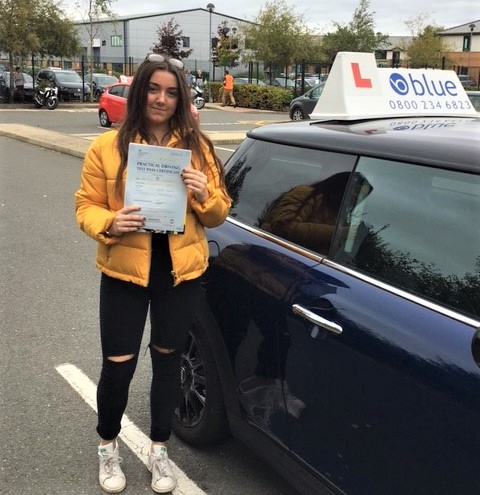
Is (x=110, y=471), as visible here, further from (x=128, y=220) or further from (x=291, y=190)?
(x=291, y=190)

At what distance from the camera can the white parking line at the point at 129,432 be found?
8.65 ft

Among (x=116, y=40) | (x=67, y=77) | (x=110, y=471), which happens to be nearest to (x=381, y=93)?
(x=110, y=471)

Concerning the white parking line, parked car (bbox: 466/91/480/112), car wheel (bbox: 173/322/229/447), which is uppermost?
parked car (bbox: 466/91/480/112)

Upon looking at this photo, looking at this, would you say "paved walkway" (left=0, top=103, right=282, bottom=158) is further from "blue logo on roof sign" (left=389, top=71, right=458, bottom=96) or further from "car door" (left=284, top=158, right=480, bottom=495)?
"car door" (left=284, top=158, right=480, bottom=495)

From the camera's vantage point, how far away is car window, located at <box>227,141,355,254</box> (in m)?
2.23

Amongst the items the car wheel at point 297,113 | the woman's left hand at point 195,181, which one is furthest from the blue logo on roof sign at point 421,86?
the car wheel at point 297,113

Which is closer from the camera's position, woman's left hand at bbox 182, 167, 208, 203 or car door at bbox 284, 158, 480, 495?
car door at bbox 284, 158, 480, 495

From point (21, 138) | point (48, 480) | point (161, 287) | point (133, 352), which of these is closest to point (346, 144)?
point (161, 287)

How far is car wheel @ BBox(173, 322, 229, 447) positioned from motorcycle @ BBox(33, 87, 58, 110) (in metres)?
25.0

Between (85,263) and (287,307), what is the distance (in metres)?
3.95

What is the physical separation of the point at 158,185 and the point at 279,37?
35.4 m

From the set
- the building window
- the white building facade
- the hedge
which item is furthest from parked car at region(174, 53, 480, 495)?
the building window

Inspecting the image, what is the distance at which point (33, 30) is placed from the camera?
27766 mm

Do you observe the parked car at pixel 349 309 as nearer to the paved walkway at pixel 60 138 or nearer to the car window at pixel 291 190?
the car window at pixel 291 190
